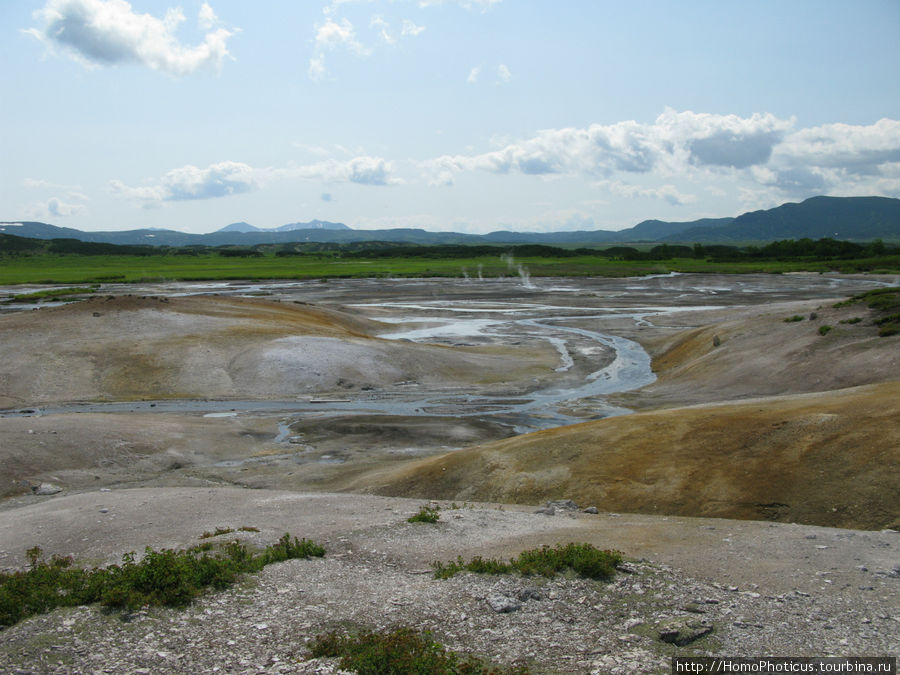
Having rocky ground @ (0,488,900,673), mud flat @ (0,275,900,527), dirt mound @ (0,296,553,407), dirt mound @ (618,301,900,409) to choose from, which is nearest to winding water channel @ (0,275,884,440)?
mud flat @ (0,275,900,527)

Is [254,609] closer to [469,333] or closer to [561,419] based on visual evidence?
[561,419]

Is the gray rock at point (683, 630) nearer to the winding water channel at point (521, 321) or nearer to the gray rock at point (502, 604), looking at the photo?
the gray rock at point (502, 604)

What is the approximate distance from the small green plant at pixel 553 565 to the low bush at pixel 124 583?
3.51m

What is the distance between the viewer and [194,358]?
142 feet

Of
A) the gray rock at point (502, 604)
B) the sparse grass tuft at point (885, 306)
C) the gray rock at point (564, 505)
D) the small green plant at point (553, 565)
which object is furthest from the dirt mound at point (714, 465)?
the sparse grass tuft at point (885, 306)

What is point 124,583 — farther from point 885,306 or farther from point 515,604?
point 885,306

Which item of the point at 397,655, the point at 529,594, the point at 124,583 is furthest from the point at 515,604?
the point at 124,583

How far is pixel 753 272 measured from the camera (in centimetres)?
13800

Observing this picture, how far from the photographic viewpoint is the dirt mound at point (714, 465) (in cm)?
1612

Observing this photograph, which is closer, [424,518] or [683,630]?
[683,630]

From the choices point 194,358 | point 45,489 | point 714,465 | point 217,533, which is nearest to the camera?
point 217,533

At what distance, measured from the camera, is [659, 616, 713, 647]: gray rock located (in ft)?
29.6

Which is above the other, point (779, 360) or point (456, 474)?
point (779, 360)

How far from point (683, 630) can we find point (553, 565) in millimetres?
2615
